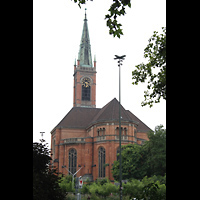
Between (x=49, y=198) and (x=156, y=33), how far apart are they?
6.99 meters

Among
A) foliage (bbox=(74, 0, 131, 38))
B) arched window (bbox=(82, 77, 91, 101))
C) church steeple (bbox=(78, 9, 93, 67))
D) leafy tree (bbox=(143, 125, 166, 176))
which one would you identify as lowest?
leafy tree (bbox=(143, 125, 166, 176))

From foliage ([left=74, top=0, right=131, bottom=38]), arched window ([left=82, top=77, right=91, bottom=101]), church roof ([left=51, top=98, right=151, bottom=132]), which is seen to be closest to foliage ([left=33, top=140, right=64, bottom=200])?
foliage ([left=74, top=0, right=131, bottom=38])

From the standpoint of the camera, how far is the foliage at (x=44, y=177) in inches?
402

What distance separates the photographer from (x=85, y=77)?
8775 cm

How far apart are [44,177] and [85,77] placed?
77.6 m

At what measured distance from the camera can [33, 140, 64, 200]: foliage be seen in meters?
10.2

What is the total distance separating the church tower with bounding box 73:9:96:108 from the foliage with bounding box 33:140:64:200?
72.4m

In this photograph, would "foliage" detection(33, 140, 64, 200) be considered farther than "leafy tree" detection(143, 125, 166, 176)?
No

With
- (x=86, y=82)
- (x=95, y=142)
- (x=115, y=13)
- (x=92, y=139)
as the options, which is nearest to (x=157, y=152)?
(x=95, y=142)

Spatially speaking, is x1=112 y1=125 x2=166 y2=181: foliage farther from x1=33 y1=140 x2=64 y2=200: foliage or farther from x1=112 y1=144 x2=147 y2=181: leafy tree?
x1=33 y1=140 x2=64 y2=200: foliage
